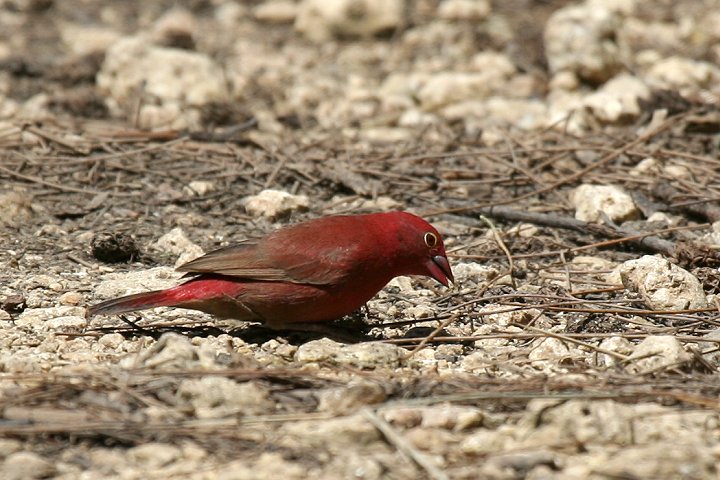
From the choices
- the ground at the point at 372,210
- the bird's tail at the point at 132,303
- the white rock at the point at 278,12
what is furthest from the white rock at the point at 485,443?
the white rock at the point at 278,12

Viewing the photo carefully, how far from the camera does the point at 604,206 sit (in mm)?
6637

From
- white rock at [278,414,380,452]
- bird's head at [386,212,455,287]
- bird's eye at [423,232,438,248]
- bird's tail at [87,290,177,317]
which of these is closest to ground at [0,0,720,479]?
white rock at [278,414,380,452]

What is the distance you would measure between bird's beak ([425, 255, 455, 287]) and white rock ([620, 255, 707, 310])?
36.9 inches

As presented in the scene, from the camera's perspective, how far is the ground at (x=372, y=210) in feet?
12.2

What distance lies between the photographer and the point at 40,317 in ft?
16.7

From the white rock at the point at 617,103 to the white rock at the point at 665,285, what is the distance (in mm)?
2704

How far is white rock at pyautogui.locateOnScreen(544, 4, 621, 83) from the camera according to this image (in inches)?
350

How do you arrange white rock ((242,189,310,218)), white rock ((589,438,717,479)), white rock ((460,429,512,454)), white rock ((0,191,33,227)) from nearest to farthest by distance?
white rock ((589,438,717,479))
white rock ((460,429,512,454))
white rock ((0,191,33,227))
white rock ((242,189,310,218))

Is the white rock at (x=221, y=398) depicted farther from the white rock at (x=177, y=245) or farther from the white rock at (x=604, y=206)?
the white rock at (x=604, y=206)

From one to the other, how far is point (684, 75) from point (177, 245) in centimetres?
486

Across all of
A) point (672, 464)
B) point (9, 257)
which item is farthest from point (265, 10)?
point (672, 464)

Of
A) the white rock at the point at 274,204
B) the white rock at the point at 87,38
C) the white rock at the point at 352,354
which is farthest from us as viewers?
the white rock at the point at 87,38

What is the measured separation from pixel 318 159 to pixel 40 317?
2.77 meters

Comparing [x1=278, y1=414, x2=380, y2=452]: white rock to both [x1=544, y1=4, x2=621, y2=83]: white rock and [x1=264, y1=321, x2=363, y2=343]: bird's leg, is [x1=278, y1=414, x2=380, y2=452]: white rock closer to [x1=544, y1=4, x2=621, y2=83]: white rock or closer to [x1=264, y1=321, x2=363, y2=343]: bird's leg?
[x1=264, y1=321, x2=363, y2=343]: bird's leg
